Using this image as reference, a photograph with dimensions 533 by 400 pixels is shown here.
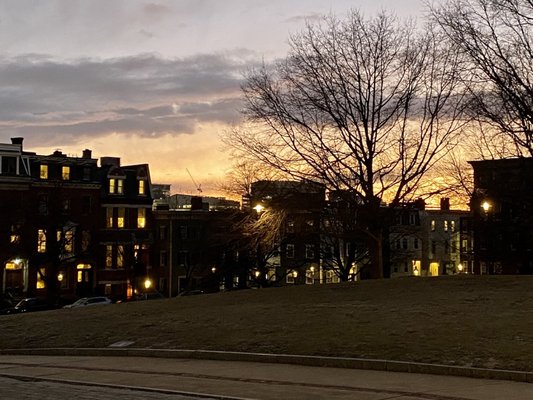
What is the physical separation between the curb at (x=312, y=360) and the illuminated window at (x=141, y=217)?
176ft

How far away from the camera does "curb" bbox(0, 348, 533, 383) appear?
A: 14953 mm

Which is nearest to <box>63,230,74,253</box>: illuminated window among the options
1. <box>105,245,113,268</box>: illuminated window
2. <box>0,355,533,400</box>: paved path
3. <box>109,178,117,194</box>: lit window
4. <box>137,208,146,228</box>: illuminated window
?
<box>105,245,113,268</box>: illuminated window

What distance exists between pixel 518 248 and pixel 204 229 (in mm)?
35620

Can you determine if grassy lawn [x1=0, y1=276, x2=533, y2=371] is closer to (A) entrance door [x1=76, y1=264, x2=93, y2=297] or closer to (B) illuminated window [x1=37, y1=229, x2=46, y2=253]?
(B) illuminated window [x1=37, y1=229, x2=46, y2=253]

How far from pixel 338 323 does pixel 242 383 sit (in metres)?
7.53

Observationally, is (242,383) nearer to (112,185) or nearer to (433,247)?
(112,185)

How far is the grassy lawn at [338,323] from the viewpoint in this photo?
17688 mm

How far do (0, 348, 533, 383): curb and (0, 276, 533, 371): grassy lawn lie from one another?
17.0 inches

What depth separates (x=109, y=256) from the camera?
7519 centimetres

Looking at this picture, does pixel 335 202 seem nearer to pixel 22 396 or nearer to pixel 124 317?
pixel 124 317

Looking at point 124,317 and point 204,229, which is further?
point 204,229

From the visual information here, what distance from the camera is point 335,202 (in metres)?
37.6

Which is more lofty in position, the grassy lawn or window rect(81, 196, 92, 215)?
window rect(81, 196, 92, 215)

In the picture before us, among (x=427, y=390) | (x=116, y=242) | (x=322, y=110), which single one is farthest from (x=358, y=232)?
(x=116, y=242)
